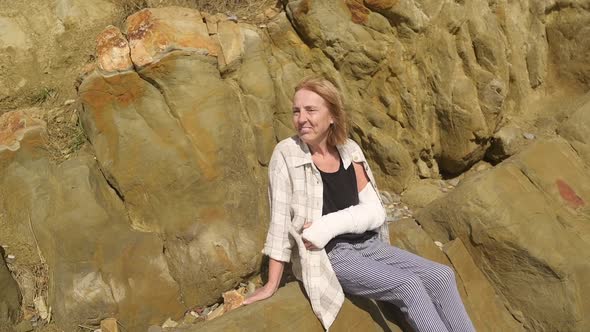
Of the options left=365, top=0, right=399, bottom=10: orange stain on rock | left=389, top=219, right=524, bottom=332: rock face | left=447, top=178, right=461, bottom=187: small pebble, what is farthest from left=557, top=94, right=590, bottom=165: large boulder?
left=365, top=0, right=399, bottom=10: orange stain on rock

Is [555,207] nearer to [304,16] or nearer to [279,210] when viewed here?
[279,210]

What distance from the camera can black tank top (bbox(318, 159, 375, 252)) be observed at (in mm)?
2490

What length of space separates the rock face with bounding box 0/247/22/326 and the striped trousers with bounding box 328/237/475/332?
2147 mm

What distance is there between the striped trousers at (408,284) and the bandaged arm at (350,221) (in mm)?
116

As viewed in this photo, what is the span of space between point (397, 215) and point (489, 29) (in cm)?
189

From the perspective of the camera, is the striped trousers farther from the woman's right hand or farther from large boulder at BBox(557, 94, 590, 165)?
large boulder at BBox(557, 94, 590, 165)

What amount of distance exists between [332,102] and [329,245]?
2.32 ft

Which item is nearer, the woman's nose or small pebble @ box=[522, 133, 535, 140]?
the woman's nose

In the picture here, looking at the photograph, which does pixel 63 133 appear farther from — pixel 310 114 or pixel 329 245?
pixel 329 245

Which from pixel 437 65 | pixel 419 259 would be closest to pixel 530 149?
pixel 437 65

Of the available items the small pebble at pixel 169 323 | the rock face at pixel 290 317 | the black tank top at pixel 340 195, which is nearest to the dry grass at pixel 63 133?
the small pebble at pixel 169 323

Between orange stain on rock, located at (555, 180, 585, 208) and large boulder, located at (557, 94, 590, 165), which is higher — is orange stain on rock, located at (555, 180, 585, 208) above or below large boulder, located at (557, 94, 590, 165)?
below

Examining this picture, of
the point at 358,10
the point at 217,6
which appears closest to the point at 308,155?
the point at 358,10

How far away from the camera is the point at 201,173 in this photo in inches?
144
